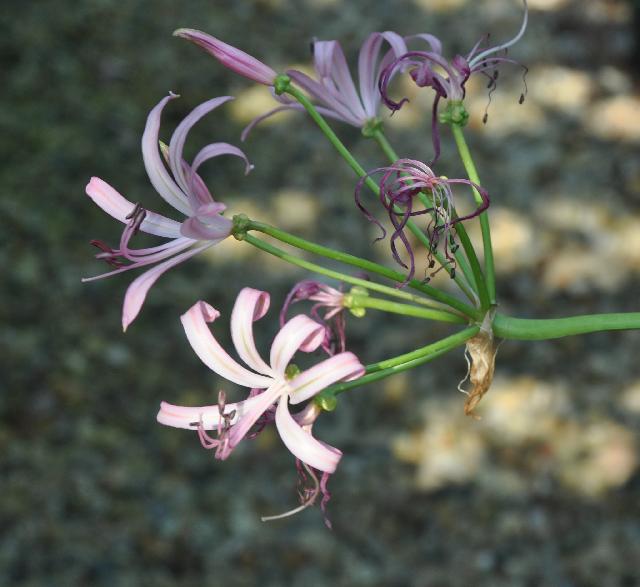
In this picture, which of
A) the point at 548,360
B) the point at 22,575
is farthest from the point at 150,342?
the point at 548,360

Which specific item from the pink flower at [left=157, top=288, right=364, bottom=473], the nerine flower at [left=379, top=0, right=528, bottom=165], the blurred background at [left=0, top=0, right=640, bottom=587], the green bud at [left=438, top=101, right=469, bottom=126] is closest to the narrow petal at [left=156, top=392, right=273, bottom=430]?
the pink flower at [left=157, top=288, right=364, bottom=473]

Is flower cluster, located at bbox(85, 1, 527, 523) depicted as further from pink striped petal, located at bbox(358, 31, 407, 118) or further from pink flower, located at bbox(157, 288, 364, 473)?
pink striped petal, located at bbox(358, 31, 407, 118)

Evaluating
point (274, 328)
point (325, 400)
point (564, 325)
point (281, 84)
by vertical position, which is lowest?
point (274, 328)

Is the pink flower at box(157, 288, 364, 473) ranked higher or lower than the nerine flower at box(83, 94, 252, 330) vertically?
lower

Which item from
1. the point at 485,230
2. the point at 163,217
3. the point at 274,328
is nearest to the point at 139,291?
the point at 163,217

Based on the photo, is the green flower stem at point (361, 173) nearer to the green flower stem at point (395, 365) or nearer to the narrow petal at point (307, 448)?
the green flower stem at point (395, 365)

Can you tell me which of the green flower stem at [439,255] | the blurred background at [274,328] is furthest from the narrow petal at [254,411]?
the blurred background at [274,328]

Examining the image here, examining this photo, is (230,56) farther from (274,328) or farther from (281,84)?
(274,328)
